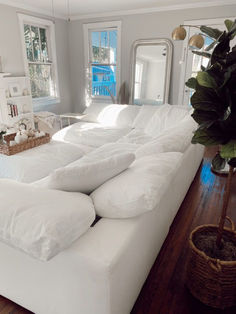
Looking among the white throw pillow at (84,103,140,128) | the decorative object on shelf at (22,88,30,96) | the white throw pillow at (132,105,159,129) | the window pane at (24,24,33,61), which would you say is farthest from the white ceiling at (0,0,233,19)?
the white throw pillow at (132,105,159,129)

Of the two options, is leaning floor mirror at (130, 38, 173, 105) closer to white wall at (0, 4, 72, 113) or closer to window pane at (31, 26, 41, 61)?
white wall at (0, 4, 72, 113)

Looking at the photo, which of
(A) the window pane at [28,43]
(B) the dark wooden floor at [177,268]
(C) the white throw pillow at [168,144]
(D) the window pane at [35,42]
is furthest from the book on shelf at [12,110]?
(B) the dark wooden floor at [177,268]

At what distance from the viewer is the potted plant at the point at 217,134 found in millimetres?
993

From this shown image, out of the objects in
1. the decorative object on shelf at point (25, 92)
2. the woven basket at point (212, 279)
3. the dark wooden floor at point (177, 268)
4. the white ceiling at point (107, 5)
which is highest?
the white ceiling at point (107, 5)

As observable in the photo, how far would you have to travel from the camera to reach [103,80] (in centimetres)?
517

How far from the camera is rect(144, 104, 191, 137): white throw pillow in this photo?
3098 millimetres

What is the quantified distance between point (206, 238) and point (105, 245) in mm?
720

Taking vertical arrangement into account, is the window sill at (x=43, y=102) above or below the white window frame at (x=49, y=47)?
below

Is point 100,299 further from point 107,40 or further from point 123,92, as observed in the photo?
point 107,40

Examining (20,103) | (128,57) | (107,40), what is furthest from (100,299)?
(107,40)

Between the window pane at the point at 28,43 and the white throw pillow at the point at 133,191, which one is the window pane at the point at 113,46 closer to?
the window pane at the point at 28,43

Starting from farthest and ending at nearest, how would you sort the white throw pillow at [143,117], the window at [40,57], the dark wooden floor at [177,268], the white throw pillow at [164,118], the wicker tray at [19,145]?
the window at [40,57] → the white throw pillow at [143,117] → the white throw pillow at [164,118] → the wicker tray at [19,145] → the dark wooden floor at [177,268]

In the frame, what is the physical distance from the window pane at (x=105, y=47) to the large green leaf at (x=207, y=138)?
4.34 metres

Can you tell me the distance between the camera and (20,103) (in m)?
4.09
